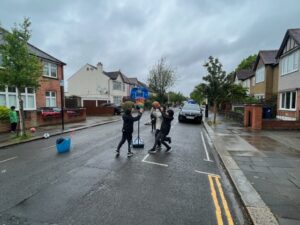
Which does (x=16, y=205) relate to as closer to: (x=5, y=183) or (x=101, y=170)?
(x=5, y=183)

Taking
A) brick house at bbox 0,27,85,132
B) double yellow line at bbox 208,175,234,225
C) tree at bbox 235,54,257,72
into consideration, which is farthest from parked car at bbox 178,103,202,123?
tree at bbox 235,54,257,72

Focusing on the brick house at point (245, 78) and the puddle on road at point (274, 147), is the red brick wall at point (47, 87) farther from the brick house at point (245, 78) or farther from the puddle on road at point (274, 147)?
the brick house at point (245, 78)

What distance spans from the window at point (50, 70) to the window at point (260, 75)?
2476 cm

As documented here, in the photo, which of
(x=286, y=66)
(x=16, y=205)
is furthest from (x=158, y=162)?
Answer: (x=286, y=66)

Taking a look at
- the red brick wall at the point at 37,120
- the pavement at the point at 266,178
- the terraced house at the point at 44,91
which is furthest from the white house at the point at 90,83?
the pavement at the point at 266,178

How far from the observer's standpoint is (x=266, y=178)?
578 cm

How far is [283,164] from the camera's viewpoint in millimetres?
7125

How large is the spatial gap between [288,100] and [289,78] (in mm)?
1893

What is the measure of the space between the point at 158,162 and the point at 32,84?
9.10 m

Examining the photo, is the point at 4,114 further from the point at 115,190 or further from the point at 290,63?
the point at 290,63

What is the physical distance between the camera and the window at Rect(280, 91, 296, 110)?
59.8 ft

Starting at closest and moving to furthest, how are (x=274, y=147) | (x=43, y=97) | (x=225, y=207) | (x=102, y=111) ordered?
1. (x=225, y=207)
2. (x=274, y=147)
3. (x=43, y=97)
4. (x=102, y=111)

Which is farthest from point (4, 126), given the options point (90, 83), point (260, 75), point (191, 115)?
point (90, 83)

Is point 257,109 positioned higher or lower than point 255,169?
higher
